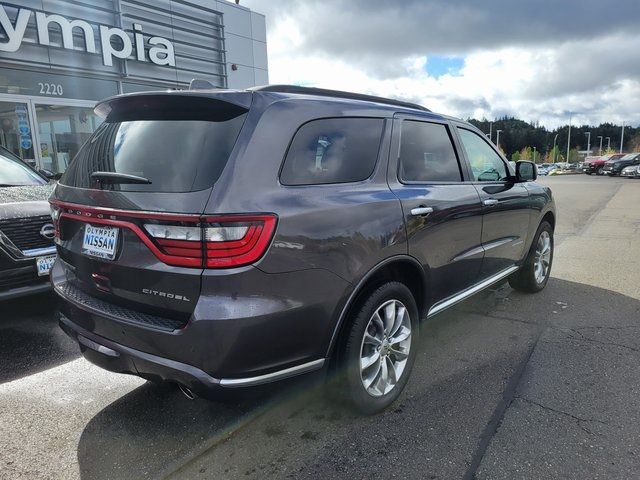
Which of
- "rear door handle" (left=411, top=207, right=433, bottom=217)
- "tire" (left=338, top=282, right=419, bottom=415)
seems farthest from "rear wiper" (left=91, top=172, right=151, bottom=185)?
"rear door handle" (left=411, top=207, right=433, bottom=217)

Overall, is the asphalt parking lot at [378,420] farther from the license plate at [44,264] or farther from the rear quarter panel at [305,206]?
the rear quarter panel at [305,206]

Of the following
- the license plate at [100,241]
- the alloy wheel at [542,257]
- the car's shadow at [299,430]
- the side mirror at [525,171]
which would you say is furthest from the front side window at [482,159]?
the license plate at [100,241]

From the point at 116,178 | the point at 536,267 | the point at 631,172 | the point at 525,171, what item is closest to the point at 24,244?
the point at 116,178

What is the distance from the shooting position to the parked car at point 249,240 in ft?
6.94

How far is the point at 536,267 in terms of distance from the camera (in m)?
5.15

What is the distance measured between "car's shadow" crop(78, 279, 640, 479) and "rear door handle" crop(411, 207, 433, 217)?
1.17 m

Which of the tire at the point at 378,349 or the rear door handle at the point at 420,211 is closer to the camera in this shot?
the tire at the point at 378,349

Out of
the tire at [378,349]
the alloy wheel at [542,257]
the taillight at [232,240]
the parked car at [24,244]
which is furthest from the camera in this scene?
the alloy wheel at [542,257]

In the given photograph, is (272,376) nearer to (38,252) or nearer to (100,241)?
(100,241)

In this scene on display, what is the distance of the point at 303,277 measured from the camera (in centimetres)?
226

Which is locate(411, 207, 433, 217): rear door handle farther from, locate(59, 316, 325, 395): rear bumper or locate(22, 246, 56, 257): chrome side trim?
locate(22, 246, 56, 257): chrome side trim

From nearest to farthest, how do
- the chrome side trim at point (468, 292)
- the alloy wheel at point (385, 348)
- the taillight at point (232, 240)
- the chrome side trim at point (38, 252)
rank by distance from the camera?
the taillight at point (232, 240) < the alloy wheel at point (385, 348) < the chrome side trim at point (468, 292) < the chrome side trim at point (38, 252)

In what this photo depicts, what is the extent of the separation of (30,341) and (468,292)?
143 inches

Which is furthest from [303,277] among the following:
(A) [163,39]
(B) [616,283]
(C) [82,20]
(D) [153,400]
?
(A) [163,39]
